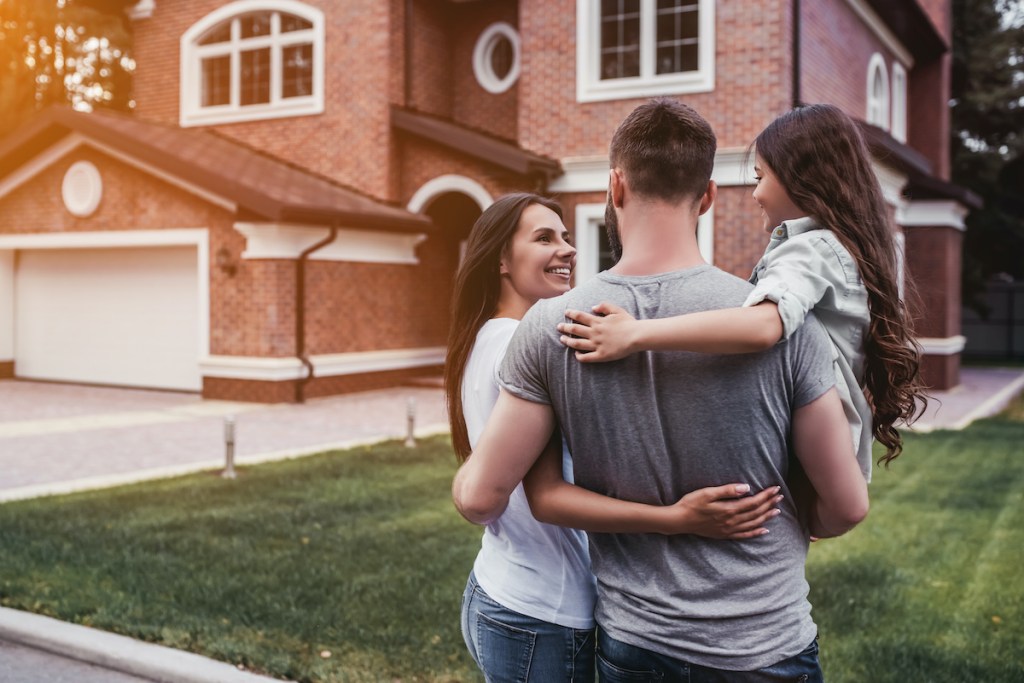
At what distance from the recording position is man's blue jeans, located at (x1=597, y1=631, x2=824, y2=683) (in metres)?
1.87

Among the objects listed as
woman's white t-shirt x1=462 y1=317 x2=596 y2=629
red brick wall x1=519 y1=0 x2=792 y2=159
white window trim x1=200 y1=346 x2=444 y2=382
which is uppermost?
red brick wall x1=519 y1=0 x2=792 y2=159

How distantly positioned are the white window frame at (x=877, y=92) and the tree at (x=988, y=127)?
25.4 feet

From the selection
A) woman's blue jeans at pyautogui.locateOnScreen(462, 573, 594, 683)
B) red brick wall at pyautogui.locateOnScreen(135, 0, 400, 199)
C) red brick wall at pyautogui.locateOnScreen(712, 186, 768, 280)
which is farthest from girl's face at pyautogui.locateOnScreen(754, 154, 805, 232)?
red brick wall at pyautogui.locateOnScreen(135, 0, 400, 199)

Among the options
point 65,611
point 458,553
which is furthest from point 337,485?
point 65,611

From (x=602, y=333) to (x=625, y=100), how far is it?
14.1 metres

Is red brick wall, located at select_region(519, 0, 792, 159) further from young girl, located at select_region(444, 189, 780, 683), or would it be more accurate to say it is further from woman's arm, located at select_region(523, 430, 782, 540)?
woman's arm, located at select_region(523, 430, 782, 540)

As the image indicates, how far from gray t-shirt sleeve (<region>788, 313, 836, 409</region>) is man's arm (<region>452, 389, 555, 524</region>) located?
0.46 m

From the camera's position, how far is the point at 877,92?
19.9 metres

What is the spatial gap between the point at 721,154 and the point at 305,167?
769 centimetres

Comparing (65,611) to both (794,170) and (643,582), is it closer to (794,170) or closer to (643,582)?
(643,582)

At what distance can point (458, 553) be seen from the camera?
645 centimetres

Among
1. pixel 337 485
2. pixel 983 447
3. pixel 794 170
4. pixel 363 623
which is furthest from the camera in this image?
pixel 983 447

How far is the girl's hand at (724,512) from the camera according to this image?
1798 mm

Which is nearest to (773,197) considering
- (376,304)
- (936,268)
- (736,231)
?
(736,231)
